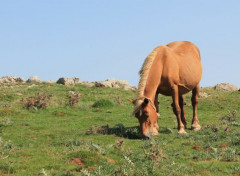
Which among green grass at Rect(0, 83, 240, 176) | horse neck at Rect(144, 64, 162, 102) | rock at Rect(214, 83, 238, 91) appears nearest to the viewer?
green grass at Rect(0, 83, 240, 176)

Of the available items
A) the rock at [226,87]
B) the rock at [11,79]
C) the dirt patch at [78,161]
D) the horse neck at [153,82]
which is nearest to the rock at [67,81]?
the rock at [11,79]

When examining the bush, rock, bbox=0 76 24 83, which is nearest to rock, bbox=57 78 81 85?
rock, bbox=0 76 24 83

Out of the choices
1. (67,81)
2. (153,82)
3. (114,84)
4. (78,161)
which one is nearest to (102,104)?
(153,82)

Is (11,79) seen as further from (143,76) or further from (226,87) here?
(143,76)

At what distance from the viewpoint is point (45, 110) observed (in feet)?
85.6

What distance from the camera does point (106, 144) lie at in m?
14.3

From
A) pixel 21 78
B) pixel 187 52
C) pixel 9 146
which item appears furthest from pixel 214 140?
pixel 21 78

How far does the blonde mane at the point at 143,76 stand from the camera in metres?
14.7

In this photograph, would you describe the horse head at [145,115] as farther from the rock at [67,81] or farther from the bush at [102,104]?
the rock at [67,81]

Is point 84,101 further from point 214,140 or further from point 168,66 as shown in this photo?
point 214,140

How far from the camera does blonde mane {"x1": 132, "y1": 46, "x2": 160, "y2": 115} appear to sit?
14.7m

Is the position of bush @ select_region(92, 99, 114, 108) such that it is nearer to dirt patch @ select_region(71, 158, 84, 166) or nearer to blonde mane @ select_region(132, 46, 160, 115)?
blonde mane @ select_region(132, 46, 160, 115)

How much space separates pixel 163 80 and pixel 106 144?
4.21m

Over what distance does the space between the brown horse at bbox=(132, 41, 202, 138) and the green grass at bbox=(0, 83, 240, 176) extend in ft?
2.85
